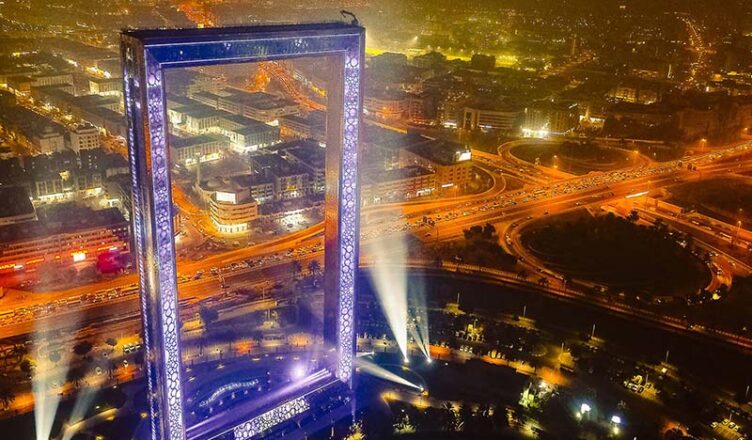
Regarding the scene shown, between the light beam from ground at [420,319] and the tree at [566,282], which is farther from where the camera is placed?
the tree at [566,282]

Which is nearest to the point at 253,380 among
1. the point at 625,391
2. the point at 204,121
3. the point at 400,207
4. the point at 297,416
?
the point at 297,416

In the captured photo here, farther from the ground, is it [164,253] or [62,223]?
[164,253]

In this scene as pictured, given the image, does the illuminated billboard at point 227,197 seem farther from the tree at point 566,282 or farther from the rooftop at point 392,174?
the tree at point 566,282

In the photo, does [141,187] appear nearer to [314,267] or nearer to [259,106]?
[314,267]

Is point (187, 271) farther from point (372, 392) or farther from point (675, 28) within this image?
point (675, 28)

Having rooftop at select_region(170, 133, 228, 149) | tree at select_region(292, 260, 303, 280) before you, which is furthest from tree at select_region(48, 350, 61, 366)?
rooftop at select_region(170, 133, 228, 149)

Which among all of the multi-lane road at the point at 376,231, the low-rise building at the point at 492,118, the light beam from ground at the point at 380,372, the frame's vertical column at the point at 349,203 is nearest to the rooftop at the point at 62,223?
the multi-lane road at the point at 376,231

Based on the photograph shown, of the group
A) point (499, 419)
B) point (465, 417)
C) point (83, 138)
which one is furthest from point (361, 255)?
point (83, 138)

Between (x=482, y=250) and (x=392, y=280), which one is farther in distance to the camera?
(x=482, y=250)

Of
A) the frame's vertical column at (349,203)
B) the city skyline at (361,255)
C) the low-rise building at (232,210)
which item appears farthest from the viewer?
the low-rise building at (232,210)
